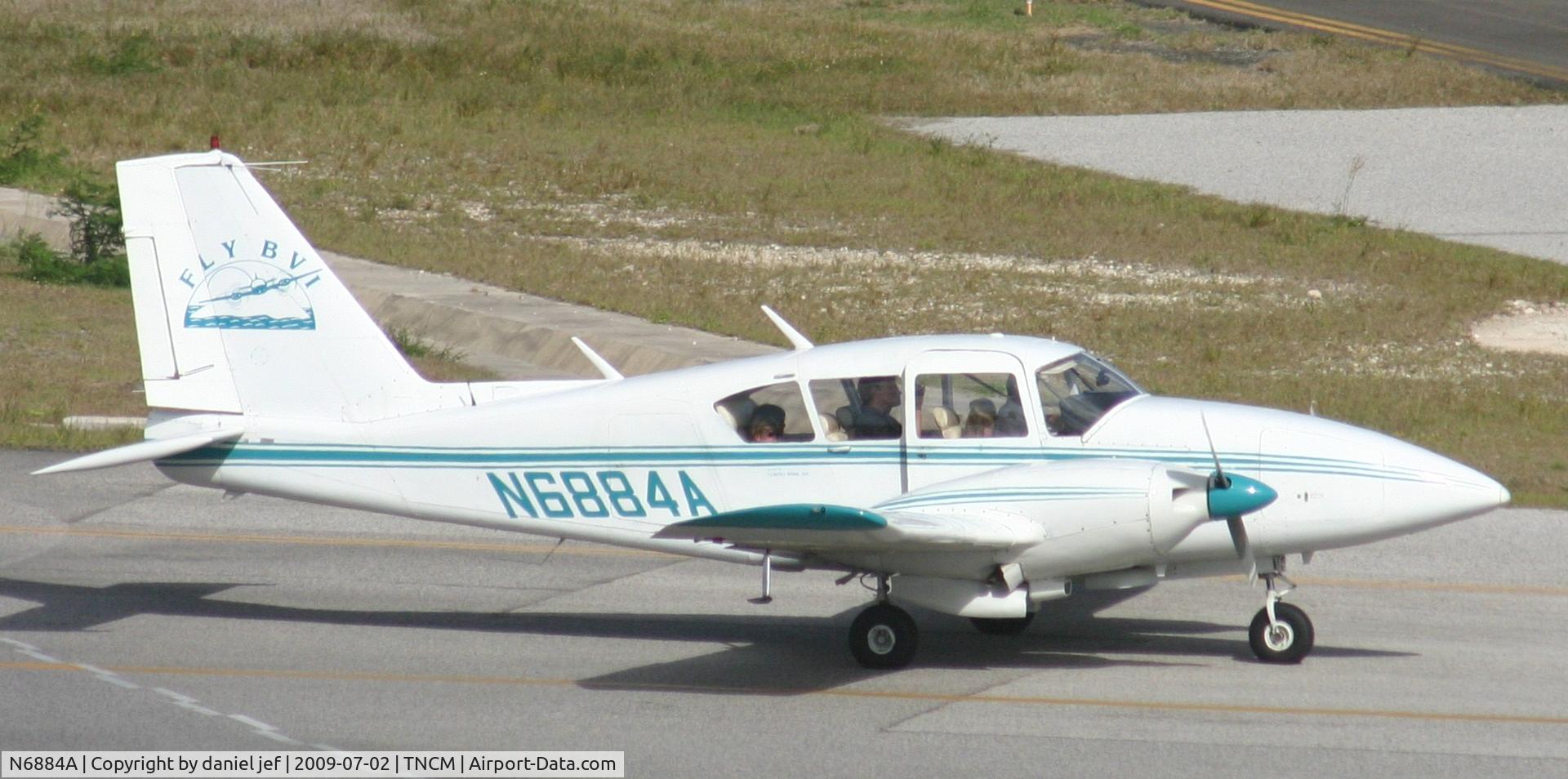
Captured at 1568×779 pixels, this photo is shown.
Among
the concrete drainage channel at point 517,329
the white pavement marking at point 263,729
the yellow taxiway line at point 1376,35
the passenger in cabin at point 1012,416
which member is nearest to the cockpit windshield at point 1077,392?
the passenger in cabin at point 1012,416

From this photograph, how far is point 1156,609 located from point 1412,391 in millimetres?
8427

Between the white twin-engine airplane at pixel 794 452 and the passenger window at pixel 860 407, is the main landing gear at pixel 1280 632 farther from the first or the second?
the passenger window at pixel 860 407

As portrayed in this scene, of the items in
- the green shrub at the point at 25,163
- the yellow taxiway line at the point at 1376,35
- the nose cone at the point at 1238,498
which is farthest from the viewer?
the yellow taxiway line at the point at 1376,35

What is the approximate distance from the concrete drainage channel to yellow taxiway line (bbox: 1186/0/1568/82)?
3002 centimetres

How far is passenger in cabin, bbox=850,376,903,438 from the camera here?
10.6 metres

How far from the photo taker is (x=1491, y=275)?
25.3m

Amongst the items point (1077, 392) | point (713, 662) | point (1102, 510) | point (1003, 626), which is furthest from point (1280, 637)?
point (713, 662)

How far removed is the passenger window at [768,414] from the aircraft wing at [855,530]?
0.94 metres

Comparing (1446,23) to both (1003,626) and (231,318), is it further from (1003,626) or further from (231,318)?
(231,318)

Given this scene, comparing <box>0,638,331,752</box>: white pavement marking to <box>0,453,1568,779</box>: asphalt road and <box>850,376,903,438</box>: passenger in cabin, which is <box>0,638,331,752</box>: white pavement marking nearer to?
<box>0,453,1568,779</box>: asphalt road

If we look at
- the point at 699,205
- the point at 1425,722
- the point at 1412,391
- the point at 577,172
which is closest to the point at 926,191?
the point at 699,205

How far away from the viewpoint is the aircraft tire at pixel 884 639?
1050 centimetres

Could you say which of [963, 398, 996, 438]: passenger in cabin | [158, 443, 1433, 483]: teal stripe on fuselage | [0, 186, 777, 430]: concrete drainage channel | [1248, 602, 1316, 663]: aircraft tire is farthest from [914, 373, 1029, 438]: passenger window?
[0, 186, 777, 430]: concrete drainage channel

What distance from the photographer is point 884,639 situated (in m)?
10.5
